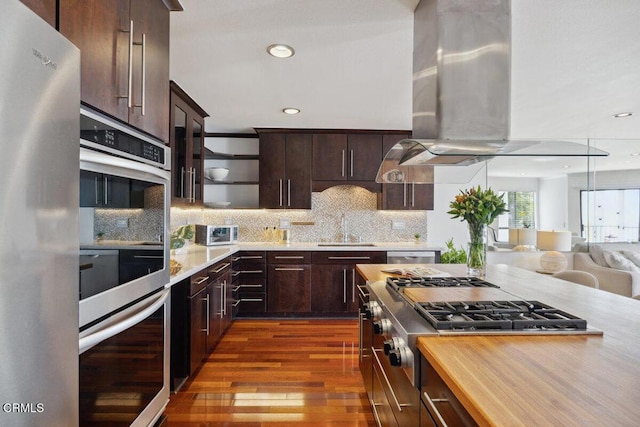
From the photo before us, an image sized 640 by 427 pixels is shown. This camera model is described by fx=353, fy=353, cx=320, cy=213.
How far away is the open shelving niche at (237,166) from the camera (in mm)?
4727

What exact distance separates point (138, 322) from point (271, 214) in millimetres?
3261

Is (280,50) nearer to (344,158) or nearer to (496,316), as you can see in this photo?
(496,316)

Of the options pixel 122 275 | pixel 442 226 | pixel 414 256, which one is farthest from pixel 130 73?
pixel 442 226

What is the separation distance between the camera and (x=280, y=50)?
230 centimetres

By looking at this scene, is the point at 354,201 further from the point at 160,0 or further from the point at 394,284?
the point at 160,0

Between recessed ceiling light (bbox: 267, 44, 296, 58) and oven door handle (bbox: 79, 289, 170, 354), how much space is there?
1623 mm

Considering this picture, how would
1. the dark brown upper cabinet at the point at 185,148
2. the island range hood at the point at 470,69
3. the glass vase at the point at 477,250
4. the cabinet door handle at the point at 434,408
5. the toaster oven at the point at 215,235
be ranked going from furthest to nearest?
1. the toaster oven at the point at 215,235
2. the dark brown upper cabinet at the point at 185,148
3. the glass vase at the point at 477,250
4. the island range hood at the point at 470,69
5. the cabinet door handle at the point at 434,408

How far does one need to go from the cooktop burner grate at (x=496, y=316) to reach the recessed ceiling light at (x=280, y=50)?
1.78m

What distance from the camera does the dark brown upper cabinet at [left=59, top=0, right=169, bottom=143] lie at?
1184 mm

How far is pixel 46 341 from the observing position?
3.03 feet

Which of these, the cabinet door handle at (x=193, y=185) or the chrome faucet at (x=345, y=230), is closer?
the cabinet door handle at (x=193, y=185)

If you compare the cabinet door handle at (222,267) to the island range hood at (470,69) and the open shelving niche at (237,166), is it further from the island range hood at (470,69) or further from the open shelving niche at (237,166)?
the island range hood at (470,69)

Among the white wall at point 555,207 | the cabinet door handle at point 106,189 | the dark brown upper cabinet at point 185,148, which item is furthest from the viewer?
the white wall at point 555,207

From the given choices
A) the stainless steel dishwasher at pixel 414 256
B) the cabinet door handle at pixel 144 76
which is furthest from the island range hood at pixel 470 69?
the stainless steel dishwasher at pixel 414 256
